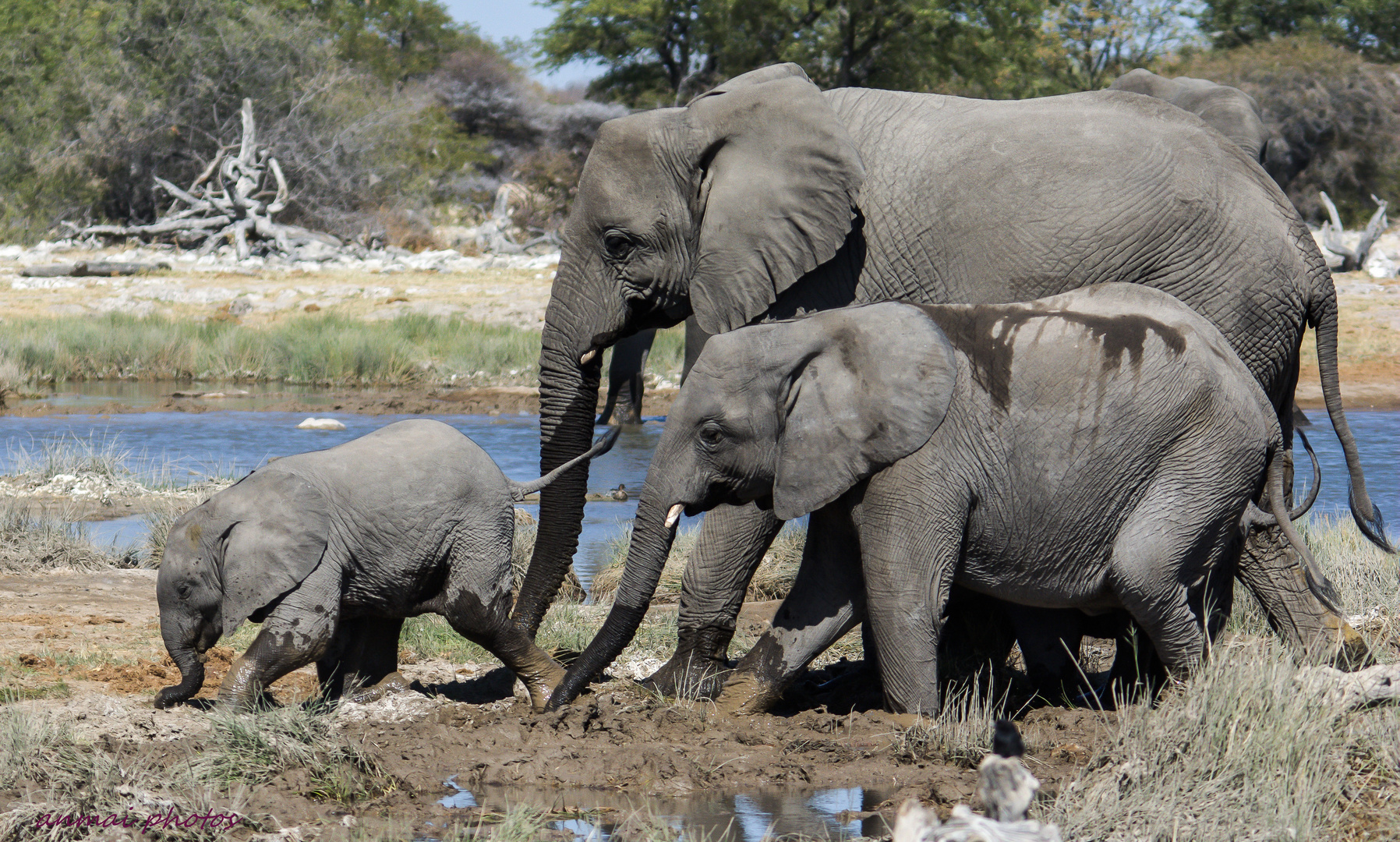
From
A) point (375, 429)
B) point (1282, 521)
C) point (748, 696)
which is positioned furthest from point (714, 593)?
point (375, 429)

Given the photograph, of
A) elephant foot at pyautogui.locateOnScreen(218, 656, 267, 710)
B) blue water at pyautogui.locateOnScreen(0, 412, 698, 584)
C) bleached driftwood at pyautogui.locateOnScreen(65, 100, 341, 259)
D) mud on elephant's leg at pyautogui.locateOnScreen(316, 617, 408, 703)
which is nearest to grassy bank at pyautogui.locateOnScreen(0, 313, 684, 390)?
blue water at pyautogui.locateOnScreen(0, 412, 698, 584)

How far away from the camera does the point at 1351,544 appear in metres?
8.15

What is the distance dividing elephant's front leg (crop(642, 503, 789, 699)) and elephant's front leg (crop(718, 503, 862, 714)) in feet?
0.74

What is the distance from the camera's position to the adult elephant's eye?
618cm

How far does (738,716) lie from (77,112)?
25026 mm

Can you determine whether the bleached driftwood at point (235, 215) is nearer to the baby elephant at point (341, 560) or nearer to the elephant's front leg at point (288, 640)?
the baby elephant at point (341, 560)

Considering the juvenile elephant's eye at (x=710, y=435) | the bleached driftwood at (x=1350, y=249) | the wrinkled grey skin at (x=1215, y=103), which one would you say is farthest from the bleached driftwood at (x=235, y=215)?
the juvenile elephant's eye at (x=710, y=435)

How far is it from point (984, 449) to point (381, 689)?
7.89ft

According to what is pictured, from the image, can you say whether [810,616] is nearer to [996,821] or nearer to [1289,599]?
[1289,599]

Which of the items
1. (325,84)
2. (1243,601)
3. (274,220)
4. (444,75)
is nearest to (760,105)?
(1243,601)

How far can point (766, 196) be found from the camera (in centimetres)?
590

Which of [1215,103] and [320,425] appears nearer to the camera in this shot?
[1215,103]

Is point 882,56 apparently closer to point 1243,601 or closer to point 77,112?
point 77,112

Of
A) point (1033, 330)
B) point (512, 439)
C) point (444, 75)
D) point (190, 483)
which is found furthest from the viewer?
point (444, 75)
